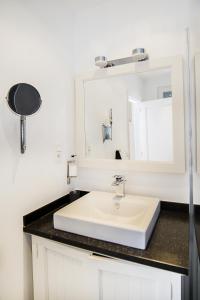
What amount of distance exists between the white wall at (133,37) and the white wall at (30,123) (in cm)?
14

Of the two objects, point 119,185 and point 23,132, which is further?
point 119,185

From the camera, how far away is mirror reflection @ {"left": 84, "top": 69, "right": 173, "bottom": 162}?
1.32 m

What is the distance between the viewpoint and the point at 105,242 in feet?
3.15

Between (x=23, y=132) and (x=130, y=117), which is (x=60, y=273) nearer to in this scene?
(x=23, y=132)

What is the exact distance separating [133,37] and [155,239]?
4.30ft

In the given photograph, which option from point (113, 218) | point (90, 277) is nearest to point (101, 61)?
point (113, 218)

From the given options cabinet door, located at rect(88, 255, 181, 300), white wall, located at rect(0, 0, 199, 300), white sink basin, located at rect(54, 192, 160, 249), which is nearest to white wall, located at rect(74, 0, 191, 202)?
white wall, located at rect(0, 0, 199, 300)

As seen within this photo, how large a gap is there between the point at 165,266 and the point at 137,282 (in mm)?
187

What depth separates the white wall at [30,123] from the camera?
1037mm

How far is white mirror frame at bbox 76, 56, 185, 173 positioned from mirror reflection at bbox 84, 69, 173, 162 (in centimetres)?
3

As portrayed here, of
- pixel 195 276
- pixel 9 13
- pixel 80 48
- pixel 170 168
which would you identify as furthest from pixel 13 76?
pixel 195 276

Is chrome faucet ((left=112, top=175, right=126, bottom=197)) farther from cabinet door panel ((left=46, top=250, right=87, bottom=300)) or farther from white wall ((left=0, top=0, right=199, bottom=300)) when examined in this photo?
cabinet door panel ((left=46, top=250, right=87, bottom=300))

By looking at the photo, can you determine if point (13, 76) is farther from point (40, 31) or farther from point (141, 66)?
point (141, 66)

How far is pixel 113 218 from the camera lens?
1313 mm
